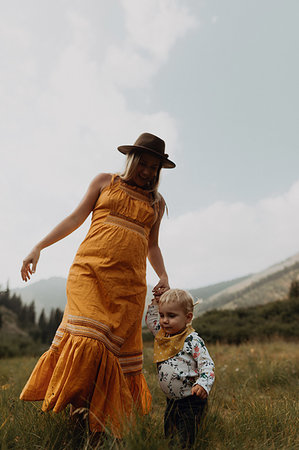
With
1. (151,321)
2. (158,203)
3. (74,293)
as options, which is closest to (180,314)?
(151,321)

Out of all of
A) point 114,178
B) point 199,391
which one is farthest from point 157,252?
point 199,391

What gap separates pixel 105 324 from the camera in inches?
91.7

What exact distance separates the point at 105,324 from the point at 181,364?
0.56m

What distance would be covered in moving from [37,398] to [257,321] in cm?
1807

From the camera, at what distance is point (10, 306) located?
42.0 meters

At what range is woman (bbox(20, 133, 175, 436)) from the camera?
2.21 m

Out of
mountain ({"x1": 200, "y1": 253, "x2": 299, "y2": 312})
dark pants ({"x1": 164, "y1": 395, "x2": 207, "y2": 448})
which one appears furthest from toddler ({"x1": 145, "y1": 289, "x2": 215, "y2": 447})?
mountain ({"x1": 200, "y1": 253, "x2": 299, "y2": 312})

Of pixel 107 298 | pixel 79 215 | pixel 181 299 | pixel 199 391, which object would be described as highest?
pixel 79 215

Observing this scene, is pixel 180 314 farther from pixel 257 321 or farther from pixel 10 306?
pixel 10 306

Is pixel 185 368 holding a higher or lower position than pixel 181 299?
lower

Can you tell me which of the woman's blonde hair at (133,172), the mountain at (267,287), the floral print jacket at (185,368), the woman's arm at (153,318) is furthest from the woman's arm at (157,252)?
the mountain at (267,287)

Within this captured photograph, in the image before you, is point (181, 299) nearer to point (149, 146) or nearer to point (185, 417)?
point (185, 417)

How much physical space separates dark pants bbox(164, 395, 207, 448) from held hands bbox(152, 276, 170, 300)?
766mm

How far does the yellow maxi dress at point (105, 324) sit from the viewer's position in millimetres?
2203
